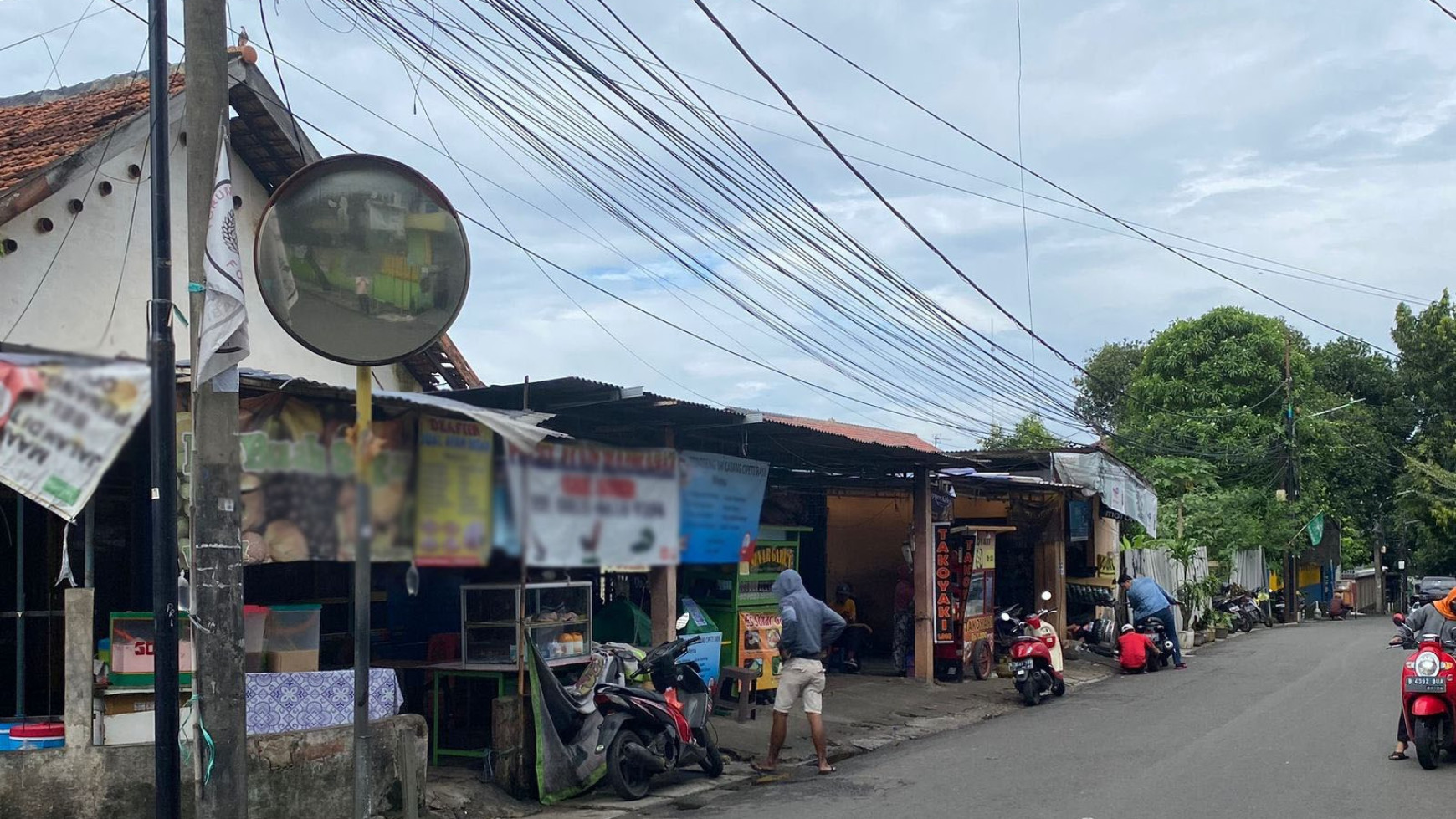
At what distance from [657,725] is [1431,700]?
588 centimetres

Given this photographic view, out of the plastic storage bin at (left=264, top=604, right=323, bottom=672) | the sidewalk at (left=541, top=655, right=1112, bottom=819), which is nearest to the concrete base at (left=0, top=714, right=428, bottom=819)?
the plastic storage bin at (left=264, top=604, right=323, bottom=672)

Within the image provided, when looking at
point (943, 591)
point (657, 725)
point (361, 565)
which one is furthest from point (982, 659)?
point (361, 565)

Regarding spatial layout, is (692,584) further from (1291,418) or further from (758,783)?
(1291,418)

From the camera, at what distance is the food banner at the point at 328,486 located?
2629 mm

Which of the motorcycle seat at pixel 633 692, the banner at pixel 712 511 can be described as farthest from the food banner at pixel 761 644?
the banner at pixel 712 511

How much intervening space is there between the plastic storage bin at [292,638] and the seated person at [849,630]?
8563mm

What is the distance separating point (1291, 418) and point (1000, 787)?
1061 inches

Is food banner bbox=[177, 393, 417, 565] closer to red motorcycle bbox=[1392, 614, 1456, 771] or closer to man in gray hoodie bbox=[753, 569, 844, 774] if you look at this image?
man in gray hoodie bbox=[753, 569, 844, 774]

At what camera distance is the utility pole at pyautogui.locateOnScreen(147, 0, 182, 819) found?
558 cm

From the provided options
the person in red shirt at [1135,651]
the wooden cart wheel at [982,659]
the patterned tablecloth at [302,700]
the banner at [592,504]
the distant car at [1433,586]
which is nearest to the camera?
the banner at [592,504]

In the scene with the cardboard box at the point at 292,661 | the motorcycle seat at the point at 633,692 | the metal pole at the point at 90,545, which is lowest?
the motorcycle seat at the point at 633,692

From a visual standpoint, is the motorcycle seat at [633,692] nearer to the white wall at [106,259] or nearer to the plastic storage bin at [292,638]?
the plastic storage bin at [292,638]

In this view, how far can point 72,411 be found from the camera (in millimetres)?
2506

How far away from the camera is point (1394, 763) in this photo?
31.0ft
